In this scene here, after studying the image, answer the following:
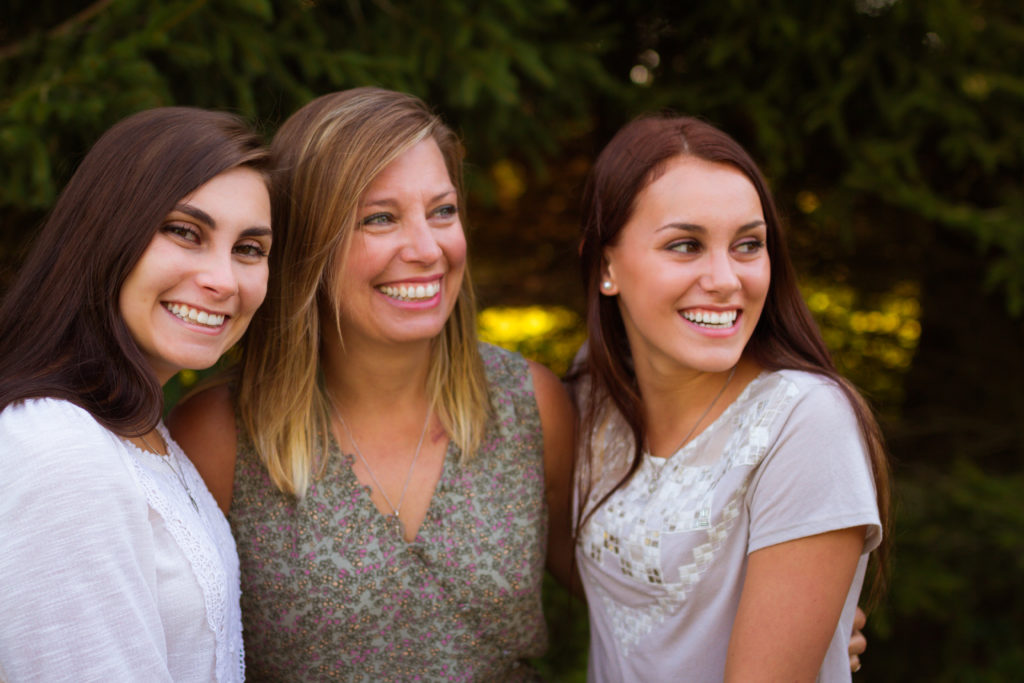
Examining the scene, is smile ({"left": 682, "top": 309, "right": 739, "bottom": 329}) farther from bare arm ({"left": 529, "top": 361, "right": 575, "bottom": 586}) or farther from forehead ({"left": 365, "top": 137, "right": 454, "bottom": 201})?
forehead ({"left": 365, "top": 137, "right": 454, "bottom": 201})

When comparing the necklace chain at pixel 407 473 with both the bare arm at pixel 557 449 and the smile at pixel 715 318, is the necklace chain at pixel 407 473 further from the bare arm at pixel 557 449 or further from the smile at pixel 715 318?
the smile at pixel 715 318

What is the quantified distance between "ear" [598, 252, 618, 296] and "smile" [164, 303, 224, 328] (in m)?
0.97

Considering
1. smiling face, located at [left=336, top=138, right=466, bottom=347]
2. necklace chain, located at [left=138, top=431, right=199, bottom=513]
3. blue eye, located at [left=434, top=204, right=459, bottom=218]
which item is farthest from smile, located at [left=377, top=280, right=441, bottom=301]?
necklace chain, located at [left=138, top=431, right=199, bottom=513]

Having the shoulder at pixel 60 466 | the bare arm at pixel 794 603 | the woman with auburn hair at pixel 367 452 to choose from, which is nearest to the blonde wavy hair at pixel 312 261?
the woman with auburn hair at pixel 367 452

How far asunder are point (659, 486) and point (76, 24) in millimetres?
2184

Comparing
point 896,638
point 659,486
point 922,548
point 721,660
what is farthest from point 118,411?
point 896,638

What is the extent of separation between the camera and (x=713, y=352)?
1999mm

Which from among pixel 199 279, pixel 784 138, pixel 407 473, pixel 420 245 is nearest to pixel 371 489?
pixel 407 473

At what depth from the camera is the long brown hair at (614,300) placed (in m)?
2.05

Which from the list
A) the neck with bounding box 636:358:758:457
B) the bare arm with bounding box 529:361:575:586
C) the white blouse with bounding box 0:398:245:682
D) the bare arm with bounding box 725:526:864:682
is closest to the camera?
the white blouse with bounding box 0:398:245:682

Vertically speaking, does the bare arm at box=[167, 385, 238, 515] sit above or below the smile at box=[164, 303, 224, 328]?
below

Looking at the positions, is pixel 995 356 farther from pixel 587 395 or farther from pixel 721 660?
pixel 721 660

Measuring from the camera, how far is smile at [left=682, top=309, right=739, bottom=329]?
2.00 m

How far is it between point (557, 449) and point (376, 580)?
66 centimetres
